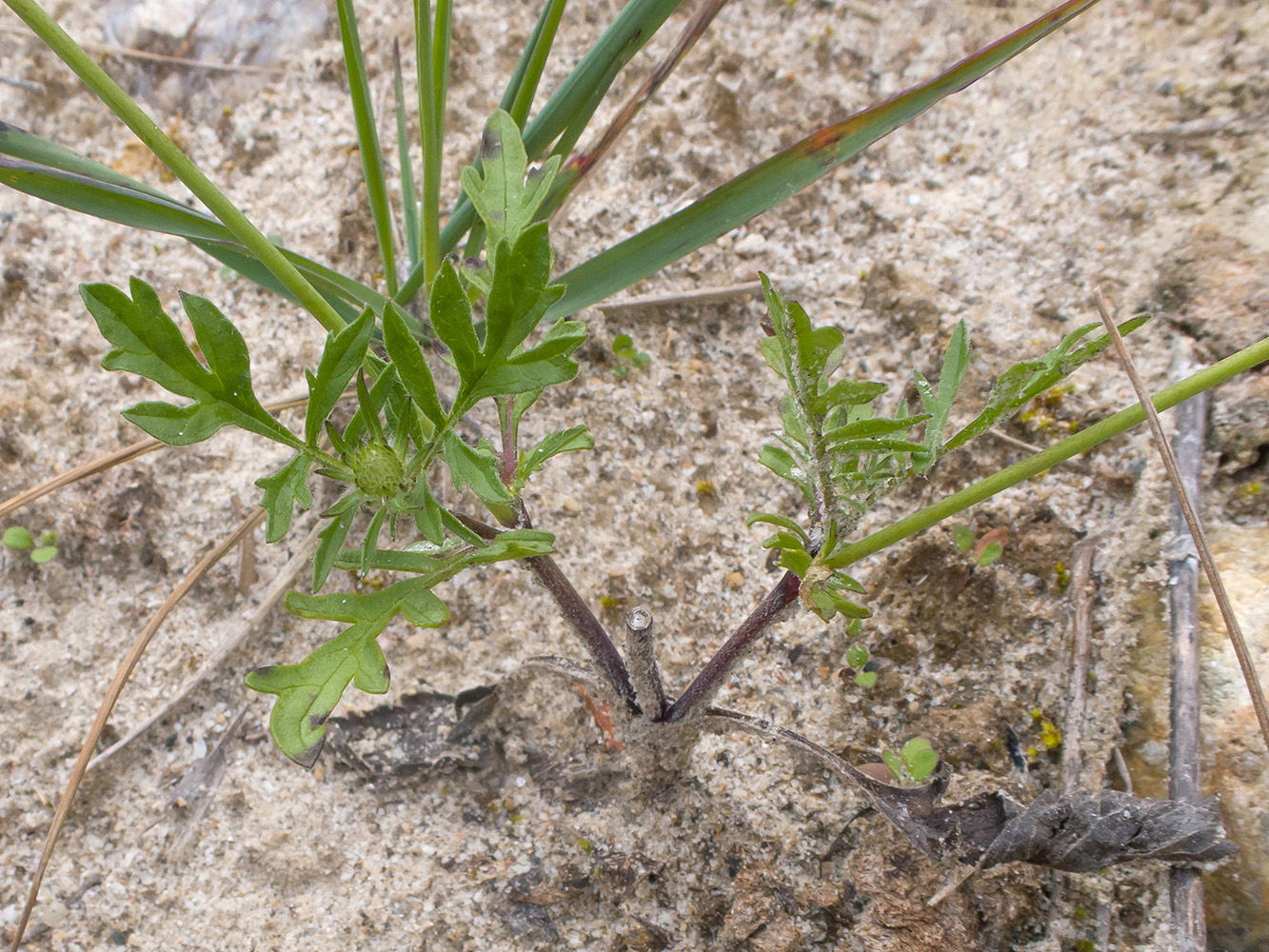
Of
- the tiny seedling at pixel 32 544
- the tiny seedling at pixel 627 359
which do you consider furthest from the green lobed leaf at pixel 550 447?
the tiny seedling at pixel 32 544

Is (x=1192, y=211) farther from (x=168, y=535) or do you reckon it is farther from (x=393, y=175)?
(x=168, y=535)

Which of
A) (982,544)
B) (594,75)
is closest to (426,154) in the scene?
(594,75)

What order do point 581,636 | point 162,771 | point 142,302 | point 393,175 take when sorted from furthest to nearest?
point 393,175 → point 162,771 → point 581,636 → point 142,302

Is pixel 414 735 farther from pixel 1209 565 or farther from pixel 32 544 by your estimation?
pixel 1209 565

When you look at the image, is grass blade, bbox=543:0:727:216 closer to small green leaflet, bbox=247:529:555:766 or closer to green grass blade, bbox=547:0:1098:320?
green grass blade, bbox=547:0:1098:320

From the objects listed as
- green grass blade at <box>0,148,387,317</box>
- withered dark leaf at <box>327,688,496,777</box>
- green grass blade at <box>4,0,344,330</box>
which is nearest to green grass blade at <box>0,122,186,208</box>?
green grass blade at <box>0,148,387,317</box>

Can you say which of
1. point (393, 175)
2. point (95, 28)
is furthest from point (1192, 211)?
point (95, 28)

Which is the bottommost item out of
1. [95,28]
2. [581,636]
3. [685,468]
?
[581,636]
